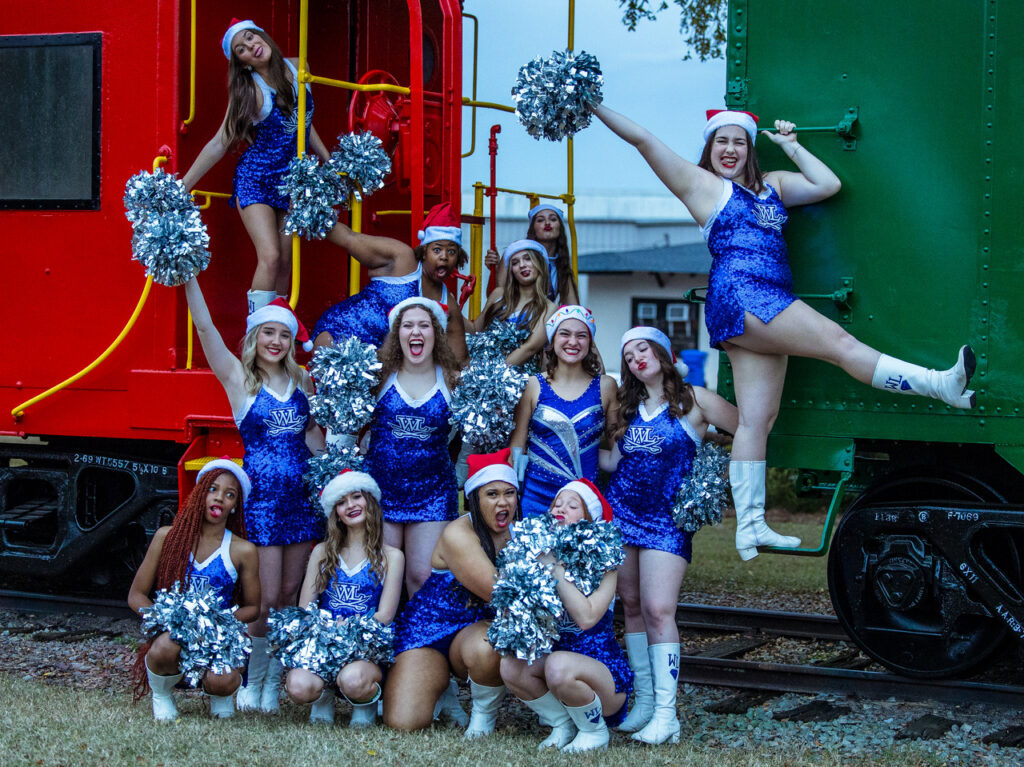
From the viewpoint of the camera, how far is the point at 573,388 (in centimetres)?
520

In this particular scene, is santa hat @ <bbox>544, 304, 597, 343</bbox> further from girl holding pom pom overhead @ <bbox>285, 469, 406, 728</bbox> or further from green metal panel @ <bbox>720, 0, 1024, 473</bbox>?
girl holding pom pom overhead @ <bbox>285, 469, 406, 728</bbox>

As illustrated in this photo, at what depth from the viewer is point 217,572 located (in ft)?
16.1

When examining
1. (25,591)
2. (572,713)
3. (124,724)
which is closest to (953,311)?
(572,713)

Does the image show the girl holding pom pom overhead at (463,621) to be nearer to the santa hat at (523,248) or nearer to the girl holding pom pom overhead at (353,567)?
the girl holding pom pom overhead at (353,567)

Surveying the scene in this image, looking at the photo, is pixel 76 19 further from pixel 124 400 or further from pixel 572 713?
pixel 572 713

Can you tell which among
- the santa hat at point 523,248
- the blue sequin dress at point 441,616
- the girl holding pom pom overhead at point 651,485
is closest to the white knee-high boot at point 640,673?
the girl holding pom pom overhead at point 651,485

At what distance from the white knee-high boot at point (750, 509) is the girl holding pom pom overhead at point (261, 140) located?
2.30 meters

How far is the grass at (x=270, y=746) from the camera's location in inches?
160

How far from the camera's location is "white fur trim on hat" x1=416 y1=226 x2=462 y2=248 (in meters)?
5.55

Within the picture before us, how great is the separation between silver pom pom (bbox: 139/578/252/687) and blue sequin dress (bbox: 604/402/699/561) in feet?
5.18

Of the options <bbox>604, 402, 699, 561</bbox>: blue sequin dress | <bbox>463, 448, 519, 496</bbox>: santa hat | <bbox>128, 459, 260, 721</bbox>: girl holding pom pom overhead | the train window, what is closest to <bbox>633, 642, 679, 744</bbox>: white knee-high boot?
<bbox>604, 402, 699, 561</bbox>: blue sequin dress

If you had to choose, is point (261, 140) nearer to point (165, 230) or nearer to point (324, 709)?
point (165, 230)

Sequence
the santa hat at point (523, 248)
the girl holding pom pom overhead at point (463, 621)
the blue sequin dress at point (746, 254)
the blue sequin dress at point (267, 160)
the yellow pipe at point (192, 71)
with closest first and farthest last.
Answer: the girl holding pom pom overhead at point (463, 621), the blue sequin dress at point (746, 254), the blue sequin dress at point (267, 160), the yellow pipe at point (192, 71), the santa hat at point (523, 248)

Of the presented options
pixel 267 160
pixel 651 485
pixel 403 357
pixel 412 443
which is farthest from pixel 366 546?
pixel 267 160
